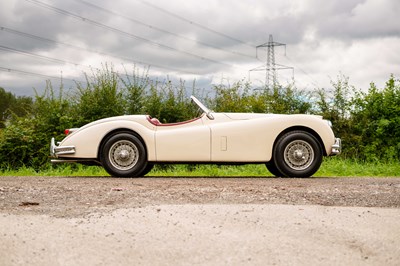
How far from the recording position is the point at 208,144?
8.16m

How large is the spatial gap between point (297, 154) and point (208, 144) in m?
1.37

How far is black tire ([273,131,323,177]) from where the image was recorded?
8180mm

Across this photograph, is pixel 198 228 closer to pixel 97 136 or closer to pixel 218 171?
pixel 97 136

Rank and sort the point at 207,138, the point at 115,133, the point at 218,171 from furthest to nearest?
the point at 218,171
the point at 115,133
the point at 207,138

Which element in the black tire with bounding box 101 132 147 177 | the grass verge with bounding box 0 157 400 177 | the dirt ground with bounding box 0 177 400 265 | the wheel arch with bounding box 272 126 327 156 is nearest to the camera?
the dirt ground with bounding box 0 177 400 265

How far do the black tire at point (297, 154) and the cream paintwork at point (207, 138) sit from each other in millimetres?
127

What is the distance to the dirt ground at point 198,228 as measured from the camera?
11.4ft

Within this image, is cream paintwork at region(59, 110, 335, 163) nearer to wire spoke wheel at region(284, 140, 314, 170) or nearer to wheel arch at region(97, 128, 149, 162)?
wheel arch at region(97, 128, 149, 162)

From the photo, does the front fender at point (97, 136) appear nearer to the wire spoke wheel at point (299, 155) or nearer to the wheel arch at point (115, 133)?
the wheel arch at point (115, 133)

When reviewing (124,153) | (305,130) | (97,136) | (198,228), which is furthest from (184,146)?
(198,228)

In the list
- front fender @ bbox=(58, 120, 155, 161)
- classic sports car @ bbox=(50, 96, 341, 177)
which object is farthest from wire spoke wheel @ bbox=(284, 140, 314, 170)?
front fender @ bbox=(58, 120, 155, 161)

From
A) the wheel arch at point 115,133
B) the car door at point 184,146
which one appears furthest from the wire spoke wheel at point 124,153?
the car door at point 184,146

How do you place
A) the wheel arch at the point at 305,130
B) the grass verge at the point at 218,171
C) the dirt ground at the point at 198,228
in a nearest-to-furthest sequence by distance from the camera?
the dirt ground at the point at 198,228 → the wheel arch at the point at 305,130 → the grass verge at the point at 218,171

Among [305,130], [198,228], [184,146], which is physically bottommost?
[198,228]
